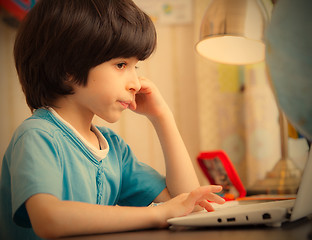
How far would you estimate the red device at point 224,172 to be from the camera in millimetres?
1092

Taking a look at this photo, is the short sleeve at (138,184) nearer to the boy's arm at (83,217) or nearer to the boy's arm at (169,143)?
the boy's arm at (169,143)

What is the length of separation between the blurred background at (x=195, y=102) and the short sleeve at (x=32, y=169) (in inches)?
44.7

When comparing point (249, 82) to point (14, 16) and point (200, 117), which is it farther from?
point (14, 16)

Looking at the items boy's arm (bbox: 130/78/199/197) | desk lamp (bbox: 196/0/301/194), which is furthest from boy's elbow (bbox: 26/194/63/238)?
desk lamp (bbox: 196/0/301/194)

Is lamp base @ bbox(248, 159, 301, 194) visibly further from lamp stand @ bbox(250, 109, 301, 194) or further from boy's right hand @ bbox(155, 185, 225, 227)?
boy's right hand @ bbox(155, 185, 225, 227)

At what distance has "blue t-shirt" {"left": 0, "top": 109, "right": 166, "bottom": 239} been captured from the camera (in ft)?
1.59

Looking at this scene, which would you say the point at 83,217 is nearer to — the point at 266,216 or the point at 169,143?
the point at 266,216

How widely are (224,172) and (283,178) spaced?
0.88 ft

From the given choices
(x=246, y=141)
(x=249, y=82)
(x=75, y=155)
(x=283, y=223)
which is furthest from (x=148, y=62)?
(x=283, y=223)

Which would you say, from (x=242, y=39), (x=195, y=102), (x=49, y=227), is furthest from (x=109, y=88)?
(x=195, y=102)

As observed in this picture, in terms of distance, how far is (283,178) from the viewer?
1229mm

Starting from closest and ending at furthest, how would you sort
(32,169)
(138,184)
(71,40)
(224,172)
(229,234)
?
(229,234) < (32,169) < (71,40) < (138,184) < (224,172)

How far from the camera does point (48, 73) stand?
696 millimetres

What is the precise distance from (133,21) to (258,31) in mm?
593
